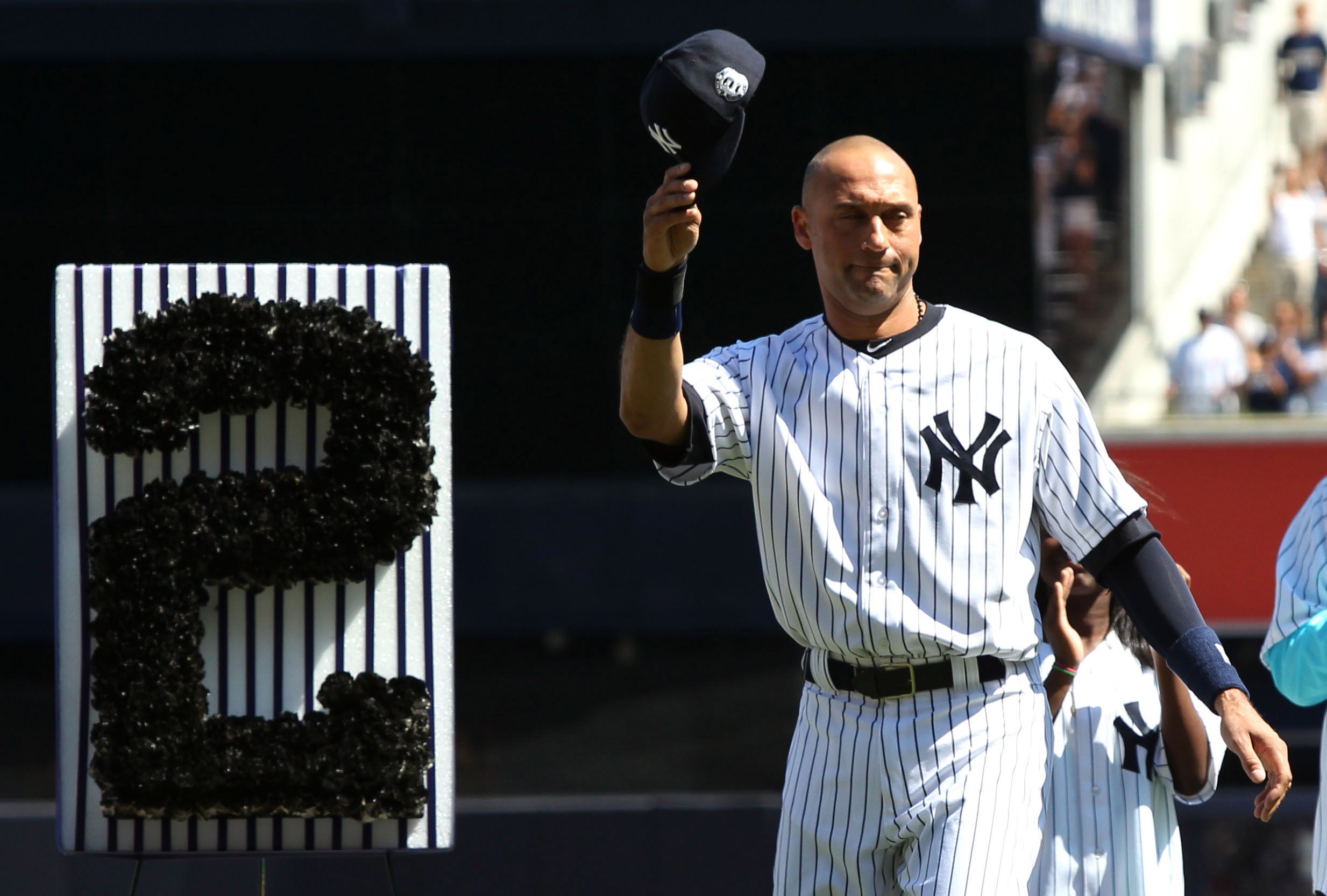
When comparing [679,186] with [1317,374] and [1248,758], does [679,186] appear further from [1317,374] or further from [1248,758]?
[1317,374]

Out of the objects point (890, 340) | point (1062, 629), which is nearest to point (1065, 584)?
point (1062, 629)

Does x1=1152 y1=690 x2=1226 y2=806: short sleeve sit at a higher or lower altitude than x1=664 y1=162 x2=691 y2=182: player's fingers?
lower

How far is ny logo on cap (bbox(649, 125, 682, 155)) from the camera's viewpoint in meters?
3.39

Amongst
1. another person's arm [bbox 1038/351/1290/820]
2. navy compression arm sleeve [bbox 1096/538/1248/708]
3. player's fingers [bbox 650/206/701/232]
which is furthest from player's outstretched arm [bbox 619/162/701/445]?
navy compression arm sleeve [bbox 1096/538/1248/708]

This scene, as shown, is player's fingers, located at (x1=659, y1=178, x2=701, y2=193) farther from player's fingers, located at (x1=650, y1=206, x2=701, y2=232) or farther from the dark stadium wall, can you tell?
the dark stadium wall

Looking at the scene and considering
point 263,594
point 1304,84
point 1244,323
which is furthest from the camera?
point 1304,84

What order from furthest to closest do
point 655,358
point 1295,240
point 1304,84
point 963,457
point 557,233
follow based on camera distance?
point 1304,84 → point 1295,240 → point 557,233 → point 963,457 → point 655,358

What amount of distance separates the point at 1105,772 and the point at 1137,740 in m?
0.09

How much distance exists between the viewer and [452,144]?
12344 millimetres

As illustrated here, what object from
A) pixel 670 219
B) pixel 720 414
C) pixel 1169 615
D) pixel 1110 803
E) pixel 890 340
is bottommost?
pixel 1110 803

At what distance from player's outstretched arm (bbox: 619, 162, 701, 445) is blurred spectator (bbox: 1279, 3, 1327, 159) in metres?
11.3

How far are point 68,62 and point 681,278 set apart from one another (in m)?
9.76

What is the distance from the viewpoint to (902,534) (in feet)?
11.3

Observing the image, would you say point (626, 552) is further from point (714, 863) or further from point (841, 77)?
point (714, 863)
